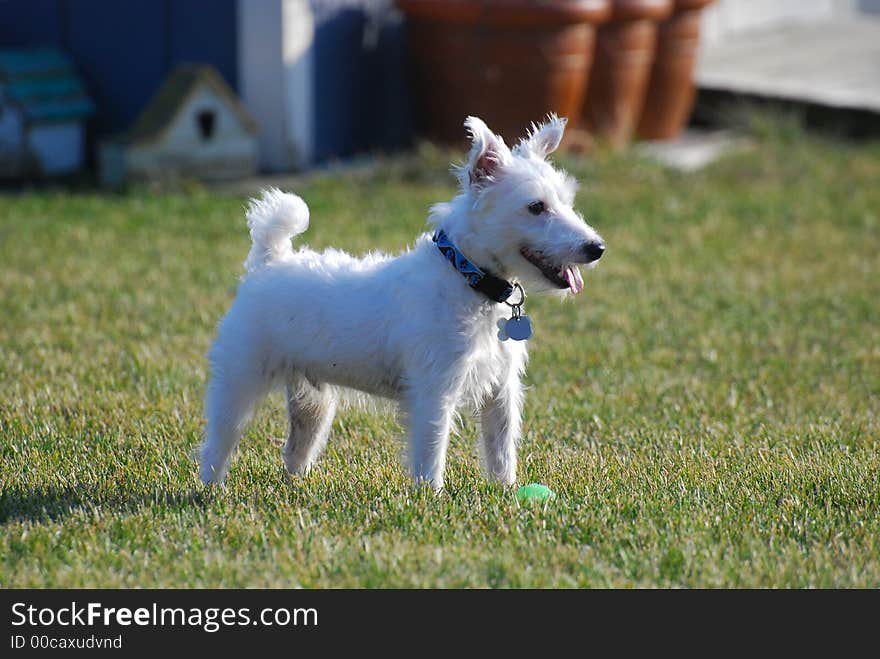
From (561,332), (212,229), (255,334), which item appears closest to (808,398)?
(561,332)

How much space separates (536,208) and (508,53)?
643cm

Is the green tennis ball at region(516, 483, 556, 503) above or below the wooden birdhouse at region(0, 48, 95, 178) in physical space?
above

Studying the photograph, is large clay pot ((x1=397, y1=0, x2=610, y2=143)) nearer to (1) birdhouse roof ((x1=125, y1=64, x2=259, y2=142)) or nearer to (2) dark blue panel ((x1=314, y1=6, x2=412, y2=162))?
(2) dark blue panel ((x1=314, y1=6, x2=412, y2=162))

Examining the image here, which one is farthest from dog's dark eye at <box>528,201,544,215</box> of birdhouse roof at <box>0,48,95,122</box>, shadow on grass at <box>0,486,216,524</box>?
birdhouse roof at <box>0,48,95,122</box>

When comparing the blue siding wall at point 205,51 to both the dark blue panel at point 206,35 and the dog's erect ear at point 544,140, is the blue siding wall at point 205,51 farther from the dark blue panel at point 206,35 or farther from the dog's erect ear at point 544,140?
the dog's erect ear at point 544,140

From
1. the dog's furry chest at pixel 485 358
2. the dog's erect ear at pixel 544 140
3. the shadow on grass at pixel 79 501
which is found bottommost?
the shadow on grass at pixel 79 501

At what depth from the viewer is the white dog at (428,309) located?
4.26 meters

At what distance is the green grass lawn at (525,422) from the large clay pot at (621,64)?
4.36 ft

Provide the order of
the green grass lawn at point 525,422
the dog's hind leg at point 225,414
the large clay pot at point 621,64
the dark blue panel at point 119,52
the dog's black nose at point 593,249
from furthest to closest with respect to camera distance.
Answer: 1. the large clay pot at point 621,64
2. the dark blue panel at point 119,52
3. the dog's hind leg at point 225,414
4. the dog's black nose at point 593,249
5. the green grass lawn at point 525,422

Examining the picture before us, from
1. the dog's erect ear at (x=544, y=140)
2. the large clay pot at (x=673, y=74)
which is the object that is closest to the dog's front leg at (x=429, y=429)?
the dog's erect ear at (x=544, y=140)

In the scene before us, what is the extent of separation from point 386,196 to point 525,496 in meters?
5.65

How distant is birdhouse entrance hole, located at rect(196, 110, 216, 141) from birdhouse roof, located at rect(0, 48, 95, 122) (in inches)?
43.2

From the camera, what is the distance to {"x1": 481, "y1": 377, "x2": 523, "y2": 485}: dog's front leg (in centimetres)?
459

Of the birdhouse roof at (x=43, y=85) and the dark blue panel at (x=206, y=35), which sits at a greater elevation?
the dark blue panel at (x=206, y=35)
